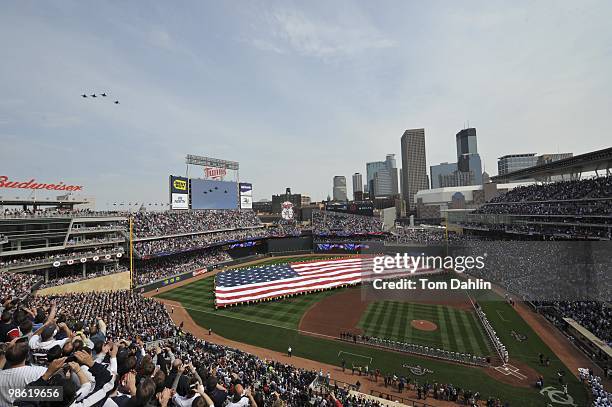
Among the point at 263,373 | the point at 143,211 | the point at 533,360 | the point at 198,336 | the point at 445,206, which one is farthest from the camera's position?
the point at 445,206

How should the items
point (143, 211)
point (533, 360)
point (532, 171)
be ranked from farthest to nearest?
1. point (143, 211)
2. point (532, 171)
3. point (533, 360)

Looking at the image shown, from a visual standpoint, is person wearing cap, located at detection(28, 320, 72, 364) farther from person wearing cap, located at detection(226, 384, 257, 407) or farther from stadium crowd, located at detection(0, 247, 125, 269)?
stadium crowd, located at detection(0, 247, 125, 269)

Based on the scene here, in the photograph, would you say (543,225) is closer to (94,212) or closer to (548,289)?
(548,289)

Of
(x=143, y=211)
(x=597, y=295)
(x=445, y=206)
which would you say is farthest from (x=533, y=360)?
(x=445, y=206)

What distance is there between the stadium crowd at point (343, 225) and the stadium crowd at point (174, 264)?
23.6 meters

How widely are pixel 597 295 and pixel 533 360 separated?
12.1 m

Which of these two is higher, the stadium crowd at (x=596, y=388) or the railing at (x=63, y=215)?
the railing at (x=63, y=215)

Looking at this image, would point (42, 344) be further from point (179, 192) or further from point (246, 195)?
point (246, 195)

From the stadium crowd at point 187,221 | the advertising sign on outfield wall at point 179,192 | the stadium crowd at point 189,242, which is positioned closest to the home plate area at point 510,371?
the stadium crowd at point 189,242

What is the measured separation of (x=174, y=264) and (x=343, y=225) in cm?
3954

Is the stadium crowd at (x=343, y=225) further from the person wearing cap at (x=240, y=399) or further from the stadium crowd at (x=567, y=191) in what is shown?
the person wearing cap at (x=240, y=399)

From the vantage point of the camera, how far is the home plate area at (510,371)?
66.4ft

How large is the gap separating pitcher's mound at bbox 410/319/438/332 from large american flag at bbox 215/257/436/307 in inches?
396

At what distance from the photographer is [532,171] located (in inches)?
2052
